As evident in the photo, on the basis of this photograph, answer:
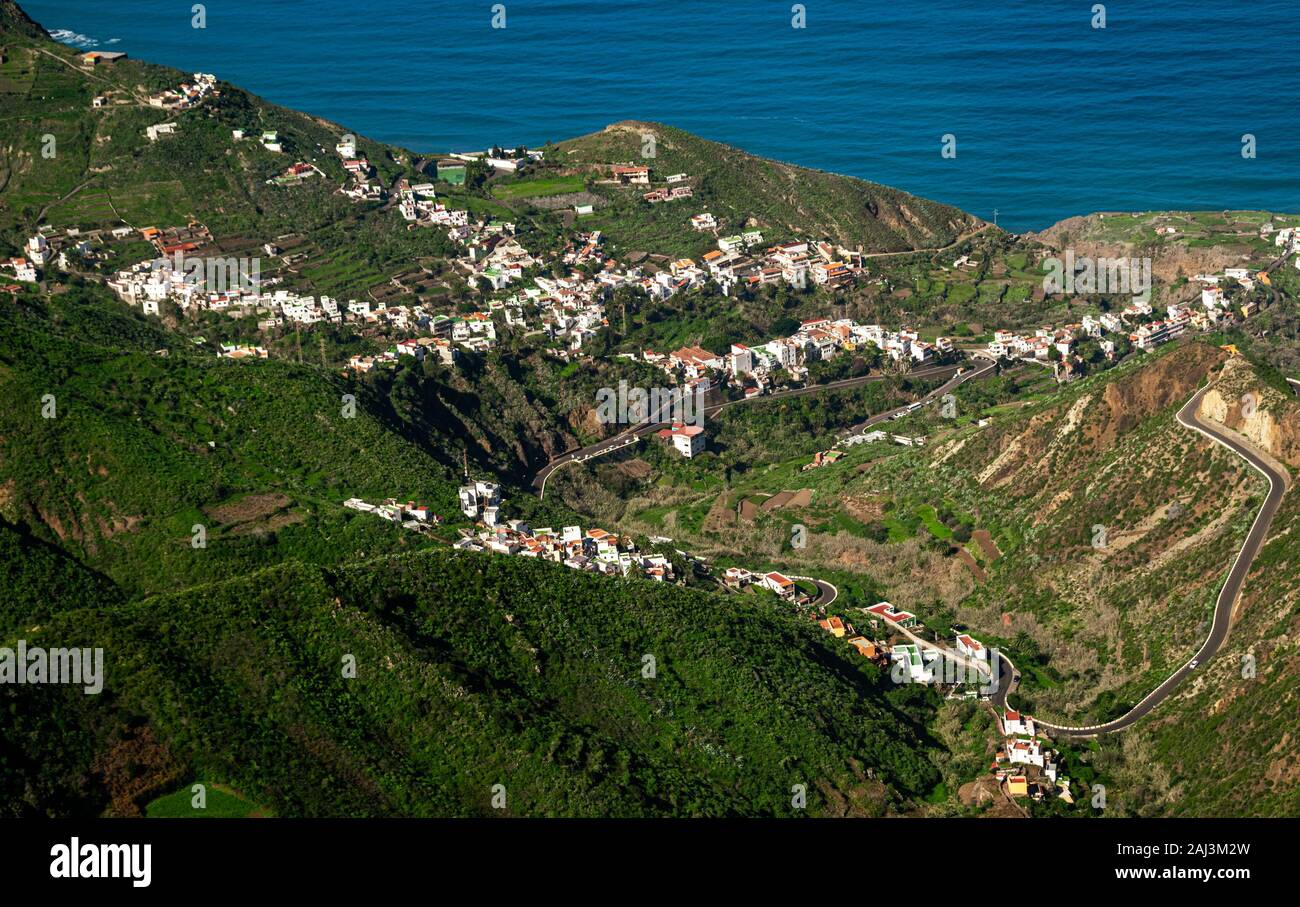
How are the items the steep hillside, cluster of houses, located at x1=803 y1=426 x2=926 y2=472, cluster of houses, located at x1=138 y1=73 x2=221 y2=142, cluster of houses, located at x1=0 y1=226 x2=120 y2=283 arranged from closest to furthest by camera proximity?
the steep hillside
cluster of houses, located at x1=803 y1=426 x2=926 y2=472
cluster of houses, located at x1=0 y1=226 x2=120 y2=283
cluster of houses, located at x1=138 y1=73 x2=221 y2=142

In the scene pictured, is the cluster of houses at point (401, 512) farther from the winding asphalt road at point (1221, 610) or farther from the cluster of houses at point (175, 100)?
the cluster of houses at point (175, 100)

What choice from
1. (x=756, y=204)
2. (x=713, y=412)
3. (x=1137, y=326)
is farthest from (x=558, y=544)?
(x=756, y=204)

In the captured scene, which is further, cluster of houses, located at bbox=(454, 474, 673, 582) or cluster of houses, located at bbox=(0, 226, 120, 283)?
cluster of houses, located at bbox=(0, 226, 120, 283)

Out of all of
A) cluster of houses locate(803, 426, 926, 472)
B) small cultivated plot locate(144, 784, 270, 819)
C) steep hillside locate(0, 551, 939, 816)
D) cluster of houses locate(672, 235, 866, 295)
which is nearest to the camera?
small cultivated plot locate(144, 784, 270, 819)

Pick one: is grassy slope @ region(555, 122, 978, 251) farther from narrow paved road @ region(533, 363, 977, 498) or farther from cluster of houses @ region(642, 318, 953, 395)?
narrow paved road @ region(533, 363, 977, 498)

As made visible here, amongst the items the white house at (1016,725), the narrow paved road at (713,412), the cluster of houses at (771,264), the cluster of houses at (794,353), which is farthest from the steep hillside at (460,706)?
the cluster of houses at (771,264)

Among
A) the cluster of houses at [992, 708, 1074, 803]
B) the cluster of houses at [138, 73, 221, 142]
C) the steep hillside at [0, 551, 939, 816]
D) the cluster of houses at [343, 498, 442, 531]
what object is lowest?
the cluster of houses at [992, 708, 1074, 803]

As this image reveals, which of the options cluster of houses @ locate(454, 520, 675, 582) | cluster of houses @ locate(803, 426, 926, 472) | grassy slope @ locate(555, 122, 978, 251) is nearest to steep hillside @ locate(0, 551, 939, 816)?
cluster of houses @ locate(454, 520, 675, 582)
